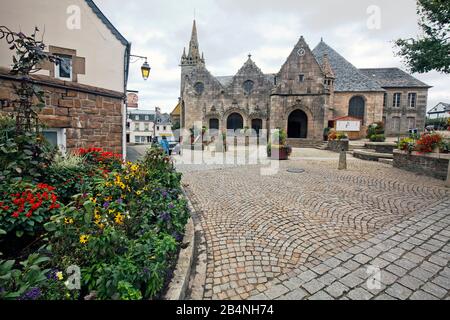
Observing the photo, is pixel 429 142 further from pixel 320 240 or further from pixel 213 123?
pixel 213 123

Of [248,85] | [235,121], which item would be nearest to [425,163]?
[235,121]

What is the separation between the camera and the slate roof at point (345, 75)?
23719 mm

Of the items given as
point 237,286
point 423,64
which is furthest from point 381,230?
point 423,64

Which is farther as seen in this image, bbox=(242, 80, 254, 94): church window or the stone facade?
bbox=(242, 80, 254, 94): church window

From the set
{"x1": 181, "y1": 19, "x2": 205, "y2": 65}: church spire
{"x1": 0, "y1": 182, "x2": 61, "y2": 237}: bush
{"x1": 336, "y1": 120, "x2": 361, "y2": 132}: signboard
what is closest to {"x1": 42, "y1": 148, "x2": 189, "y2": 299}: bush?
{"x1": 0, "y1": 182, "x2": 61, "y2": 237}: bush

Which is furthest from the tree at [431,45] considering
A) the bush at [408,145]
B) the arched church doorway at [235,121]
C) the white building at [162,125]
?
the white building at [162,125]

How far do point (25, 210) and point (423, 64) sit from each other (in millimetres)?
13305

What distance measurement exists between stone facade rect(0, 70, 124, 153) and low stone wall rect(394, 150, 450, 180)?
10429 millimetres

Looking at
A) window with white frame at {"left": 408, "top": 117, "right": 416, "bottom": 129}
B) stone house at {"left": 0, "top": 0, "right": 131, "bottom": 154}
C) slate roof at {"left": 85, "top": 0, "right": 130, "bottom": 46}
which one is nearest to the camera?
stone house at {"left": 0, "top": 0, "right": 131, "bottom": 154}

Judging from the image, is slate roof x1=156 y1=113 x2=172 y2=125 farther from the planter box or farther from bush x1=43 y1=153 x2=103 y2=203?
bush x1=43 y1=153 x2=103 y2=203

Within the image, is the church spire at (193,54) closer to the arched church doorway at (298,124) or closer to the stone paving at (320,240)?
the arched church doorway at (298,124)

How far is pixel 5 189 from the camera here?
8.76 feet

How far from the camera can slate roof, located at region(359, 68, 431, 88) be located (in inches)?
1100
